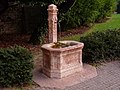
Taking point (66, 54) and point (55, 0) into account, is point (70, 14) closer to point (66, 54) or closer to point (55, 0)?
point (55, 0)

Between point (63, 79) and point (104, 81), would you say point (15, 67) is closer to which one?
point (63, 79)

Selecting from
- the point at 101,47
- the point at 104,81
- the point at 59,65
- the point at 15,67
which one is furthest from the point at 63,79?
the point at 101,47

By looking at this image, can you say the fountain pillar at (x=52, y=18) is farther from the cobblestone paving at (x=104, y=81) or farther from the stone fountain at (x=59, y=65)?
the cobblestone paving at (x=104, y=81)

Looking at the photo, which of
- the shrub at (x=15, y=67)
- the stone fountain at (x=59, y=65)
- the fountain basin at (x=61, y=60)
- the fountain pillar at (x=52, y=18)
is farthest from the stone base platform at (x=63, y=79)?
the fountain pillar at (x=52, y=18)

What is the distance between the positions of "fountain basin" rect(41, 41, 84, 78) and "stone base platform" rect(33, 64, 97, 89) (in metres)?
0.12

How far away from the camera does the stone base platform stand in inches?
274

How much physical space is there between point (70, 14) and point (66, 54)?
18.5 feet

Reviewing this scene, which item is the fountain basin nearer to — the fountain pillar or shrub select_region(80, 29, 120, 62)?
the fountain pillar

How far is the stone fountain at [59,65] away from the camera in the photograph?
714 cm

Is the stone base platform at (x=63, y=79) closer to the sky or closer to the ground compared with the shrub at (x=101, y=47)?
closer to the ground

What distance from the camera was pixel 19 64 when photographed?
666 centimetres

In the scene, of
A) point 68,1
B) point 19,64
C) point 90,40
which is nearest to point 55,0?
point 68,1

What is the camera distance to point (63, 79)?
7.24 meters

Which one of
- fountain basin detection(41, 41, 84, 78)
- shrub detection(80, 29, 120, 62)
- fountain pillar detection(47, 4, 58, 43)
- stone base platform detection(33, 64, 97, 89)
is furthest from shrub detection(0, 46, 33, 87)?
shrub detection(80, 29, 120, 62)
